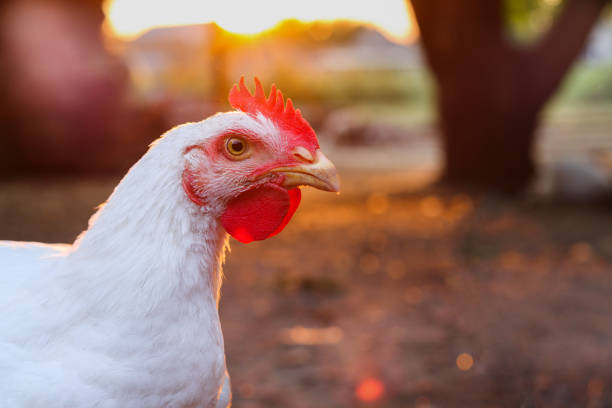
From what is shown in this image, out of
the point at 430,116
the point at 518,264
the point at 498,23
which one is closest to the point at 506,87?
the point at 498,23

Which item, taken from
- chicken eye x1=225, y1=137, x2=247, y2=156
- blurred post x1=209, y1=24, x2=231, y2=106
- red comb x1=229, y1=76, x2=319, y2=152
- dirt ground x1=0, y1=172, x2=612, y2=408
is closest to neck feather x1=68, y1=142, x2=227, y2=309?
chicken eye x1=225, y1=137, x2=247, y2=156

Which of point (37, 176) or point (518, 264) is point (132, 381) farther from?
point (37, 176)

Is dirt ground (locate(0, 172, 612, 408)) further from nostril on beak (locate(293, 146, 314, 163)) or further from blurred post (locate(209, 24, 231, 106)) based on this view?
blurred post (locate(209, 24, 231, 106))

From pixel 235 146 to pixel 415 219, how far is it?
6072 millimetres

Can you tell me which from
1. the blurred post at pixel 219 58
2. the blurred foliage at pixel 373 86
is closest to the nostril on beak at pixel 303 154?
the blurred post at pixel 219 58

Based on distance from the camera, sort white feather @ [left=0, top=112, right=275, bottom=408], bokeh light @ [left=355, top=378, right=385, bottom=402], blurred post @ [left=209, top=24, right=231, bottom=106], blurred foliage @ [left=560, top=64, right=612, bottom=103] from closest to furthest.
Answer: white feather @ [left=0, top=112, right=275, bottom=408] → bokeh light @ [left=355, top=378, right=385, bottom=402] → blurred post @ [left=209, top=24, right=231, bottom=106] → blurred foliage @ [left=560, top=64, right=612, bottom=103]

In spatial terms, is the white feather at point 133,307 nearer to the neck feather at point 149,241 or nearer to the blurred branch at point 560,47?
the neck feather at point 149,241

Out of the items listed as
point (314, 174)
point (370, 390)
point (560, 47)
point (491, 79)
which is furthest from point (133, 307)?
point (560, 47)

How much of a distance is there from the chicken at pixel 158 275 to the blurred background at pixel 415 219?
1.84 m

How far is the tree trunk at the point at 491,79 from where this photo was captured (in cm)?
885

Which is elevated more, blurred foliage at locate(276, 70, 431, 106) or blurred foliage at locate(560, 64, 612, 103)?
blurred foliage at locate(276, 70, 431, 106)

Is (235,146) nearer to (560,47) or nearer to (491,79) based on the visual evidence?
(491,79)

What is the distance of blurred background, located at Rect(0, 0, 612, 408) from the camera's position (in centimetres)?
351

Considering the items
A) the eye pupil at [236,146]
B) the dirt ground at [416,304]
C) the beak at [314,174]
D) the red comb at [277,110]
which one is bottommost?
the dirt ground at [416,304]
